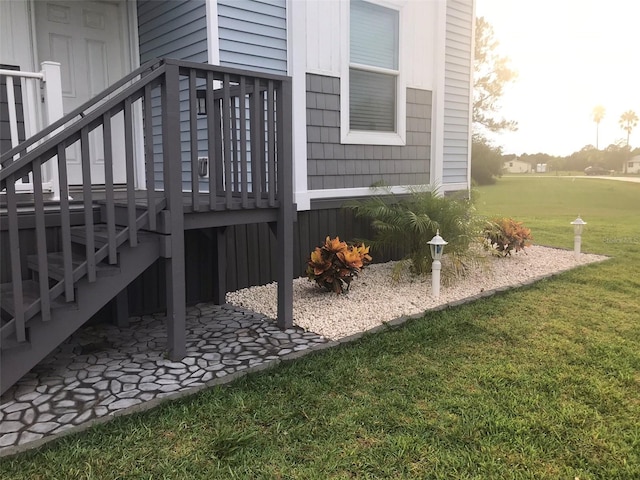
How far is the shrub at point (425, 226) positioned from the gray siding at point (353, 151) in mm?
380

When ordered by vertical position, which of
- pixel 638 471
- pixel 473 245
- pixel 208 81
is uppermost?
pixel 208 81

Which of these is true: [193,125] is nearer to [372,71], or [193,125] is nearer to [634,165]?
[372,71]

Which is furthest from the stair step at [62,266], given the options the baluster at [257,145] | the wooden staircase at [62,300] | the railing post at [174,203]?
the baluster at [257,145]

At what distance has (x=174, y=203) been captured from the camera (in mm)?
3031

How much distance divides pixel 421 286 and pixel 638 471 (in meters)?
2.90

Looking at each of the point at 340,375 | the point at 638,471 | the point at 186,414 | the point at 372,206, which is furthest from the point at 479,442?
the point at 372,206

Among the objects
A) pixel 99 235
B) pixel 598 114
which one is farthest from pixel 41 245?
pixel 598 114

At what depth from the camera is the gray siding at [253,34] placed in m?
4.27

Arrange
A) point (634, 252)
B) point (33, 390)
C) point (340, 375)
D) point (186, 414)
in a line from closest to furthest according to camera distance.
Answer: point (186, 414)
point (33, 390)
point (340, 375)
point (634, 252)

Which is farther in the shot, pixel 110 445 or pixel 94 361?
pixel 94 361

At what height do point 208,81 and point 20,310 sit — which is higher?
point 208,81

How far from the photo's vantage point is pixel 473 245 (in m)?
5.41

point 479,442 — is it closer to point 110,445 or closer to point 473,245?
point 110,445

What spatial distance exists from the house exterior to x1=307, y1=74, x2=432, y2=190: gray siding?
2 centimetres
